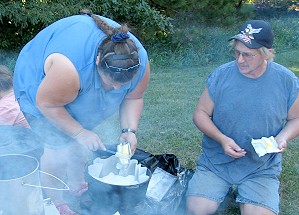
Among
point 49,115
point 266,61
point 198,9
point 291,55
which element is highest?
point 266,61

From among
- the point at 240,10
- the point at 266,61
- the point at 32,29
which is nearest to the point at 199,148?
the point at 266,61

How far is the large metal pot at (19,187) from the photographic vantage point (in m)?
1.49

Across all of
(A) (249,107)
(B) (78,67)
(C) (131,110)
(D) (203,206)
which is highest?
(B) (78,67)

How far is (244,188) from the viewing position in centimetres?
258

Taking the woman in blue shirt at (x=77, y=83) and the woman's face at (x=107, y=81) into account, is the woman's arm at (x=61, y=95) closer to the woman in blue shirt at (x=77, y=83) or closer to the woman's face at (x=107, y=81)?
the woman in blue shirt at (x=77, y=83)

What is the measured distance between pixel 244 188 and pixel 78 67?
1261 mm

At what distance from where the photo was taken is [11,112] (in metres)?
2.61

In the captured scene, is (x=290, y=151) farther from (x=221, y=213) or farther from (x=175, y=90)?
(x=175, y=90)

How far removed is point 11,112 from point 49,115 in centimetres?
48

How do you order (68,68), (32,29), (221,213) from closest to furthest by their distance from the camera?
(68,68), (221,213), (32,29)

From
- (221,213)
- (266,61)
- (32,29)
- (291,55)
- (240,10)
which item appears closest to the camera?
(266,61)

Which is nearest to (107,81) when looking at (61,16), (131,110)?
(131,110)

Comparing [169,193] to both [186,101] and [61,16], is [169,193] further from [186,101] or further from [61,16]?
[61,16]

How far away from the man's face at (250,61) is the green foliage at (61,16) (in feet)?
13.3
